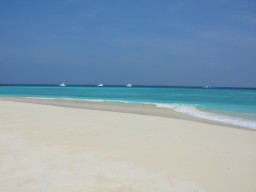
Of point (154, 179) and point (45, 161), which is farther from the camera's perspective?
point (45, 161)

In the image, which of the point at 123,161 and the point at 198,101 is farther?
the point at 198,101

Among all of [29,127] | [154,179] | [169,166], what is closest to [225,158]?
[169,166]

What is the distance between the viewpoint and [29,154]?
537 cm

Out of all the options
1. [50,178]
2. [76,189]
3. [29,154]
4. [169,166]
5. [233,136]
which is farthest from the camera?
[233,136]

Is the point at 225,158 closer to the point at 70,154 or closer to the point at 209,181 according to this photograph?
the point at 209,181

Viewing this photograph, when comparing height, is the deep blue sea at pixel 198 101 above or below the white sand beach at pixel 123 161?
below

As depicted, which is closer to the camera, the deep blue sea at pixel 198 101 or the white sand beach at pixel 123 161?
the white sand beach at pixel 123 161

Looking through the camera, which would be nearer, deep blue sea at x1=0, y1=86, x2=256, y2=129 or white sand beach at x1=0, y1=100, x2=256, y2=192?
white sand beach at x1=0, y1=100, x2=256, y2=192

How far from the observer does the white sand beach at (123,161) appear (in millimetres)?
3967

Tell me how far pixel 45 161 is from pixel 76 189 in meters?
1.42

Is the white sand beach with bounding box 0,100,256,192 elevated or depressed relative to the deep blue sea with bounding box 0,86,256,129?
elevated

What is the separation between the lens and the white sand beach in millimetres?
3967

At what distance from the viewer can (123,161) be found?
509 centimetres

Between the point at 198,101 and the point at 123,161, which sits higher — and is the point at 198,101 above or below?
below
